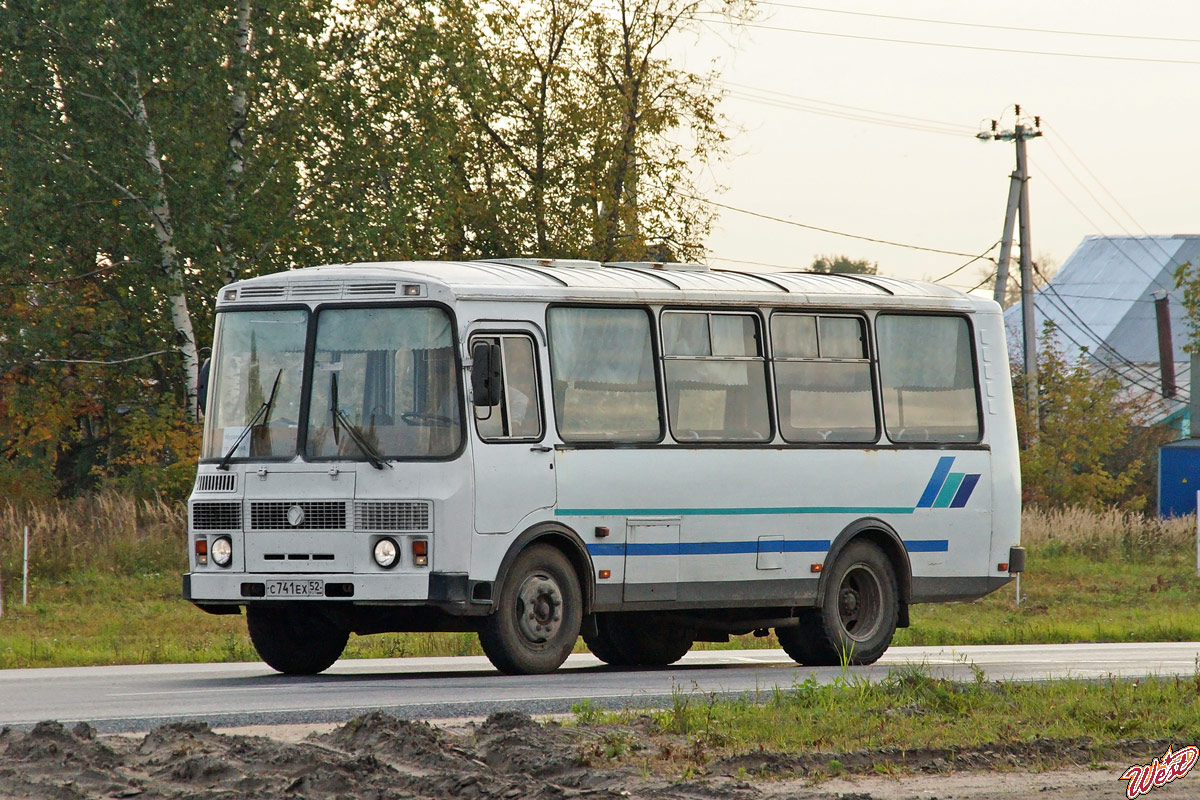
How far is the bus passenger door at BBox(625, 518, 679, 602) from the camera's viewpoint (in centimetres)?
1481

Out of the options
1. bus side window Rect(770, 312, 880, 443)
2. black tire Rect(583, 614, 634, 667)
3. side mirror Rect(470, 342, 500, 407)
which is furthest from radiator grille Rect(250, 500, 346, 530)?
bus side window Rect(770, 312, 880, 443)

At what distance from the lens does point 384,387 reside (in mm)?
13938

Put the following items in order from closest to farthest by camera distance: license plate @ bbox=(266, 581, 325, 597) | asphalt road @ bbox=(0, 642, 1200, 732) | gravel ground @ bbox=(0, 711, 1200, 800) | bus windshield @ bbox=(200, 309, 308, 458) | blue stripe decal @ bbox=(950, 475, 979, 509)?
gravel ground @ bbox=(0, 711, 1200, 800)
asphalt road @ bbox=(0, 642, 1200, 732)
license plate @ bbox=(266, 581, 325, 597)
bus windshield @ bbox=(200, 309, 308, 458)
blue stripe decal @ bbox=(950, 475, 979, 509)

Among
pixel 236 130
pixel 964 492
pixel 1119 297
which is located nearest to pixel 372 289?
pixel 964 492

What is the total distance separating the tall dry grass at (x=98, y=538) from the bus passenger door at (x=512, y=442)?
14.7 m

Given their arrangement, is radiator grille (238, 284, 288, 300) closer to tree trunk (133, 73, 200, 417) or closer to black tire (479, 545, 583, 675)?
black tire (479, 545, 583, 675)

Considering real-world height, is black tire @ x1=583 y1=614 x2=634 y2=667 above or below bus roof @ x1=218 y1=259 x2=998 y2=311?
below

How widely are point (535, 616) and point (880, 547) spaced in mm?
3899

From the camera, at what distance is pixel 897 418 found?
16.8 m

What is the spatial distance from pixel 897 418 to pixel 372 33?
19197 millimetres

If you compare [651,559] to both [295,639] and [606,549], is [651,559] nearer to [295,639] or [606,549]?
[606,549]

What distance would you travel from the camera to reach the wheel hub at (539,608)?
46.1 ft

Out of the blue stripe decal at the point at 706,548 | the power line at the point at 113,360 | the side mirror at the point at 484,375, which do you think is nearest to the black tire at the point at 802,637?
the blue stripe decal at the point at 706,548

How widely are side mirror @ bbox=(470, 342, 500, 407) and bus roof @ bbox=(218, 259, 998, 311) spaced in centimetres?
47
